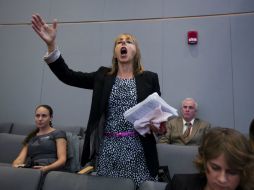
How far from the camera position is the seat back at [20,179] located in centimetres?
131

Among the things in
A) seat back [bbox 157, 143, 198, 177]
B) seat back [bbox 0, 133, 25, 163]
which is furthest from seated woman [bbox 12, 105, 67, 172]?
seat back [bbox 157, 143, 198, 177]

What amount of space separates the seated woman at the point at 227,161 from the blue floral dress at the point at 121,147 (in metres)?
0.32

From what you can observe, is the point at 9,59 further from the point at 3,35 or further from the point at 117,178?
the point at 117,178

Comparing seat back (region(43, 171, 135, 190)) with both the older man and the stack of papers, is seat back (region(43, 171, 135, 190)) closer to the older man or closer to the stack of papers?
the stack of papers

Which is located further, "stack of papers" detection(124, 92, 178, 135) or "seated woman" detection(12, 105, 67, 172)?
"seated woman" detection(12, 105, 67, 172)

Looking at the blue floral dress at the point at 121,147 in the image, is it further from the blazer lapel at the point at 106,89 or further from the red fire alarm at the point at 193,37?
the red fire alarm at the point at 193,37

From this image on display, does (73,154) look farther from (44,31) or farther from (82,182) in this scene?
(44,31)

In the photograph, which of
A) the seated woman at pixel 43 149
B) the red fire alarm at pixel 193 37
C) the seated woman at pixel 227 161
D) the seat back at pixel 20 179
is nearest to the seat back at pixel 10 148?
the seated woman at pixel 43 149

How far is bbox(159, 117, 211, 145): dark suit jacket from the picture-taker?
9.65 ft

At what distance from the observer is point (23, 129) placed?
341cm

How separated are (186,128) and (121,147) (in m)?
1.90

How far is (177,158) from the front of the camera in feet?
7.08

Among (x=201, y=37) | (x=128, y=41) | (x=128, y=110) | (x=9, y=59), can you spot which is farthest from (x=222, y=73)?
(x=9, y=59)

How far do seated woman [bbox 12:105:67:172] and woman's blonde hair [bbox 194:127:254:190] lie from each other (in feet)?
4.82
